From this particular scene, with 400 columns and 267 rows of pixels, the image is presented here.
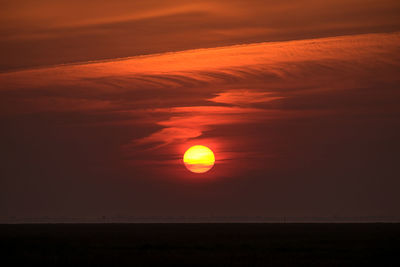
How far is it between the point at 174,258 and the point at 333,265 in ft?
40.0

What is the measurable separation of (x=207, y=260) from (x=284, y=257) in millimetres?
6947

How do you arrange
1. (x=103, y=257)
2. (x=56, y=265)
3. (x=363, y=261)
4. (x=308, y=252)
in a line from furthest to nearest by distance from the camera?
(x=308, y=252)
(x=103, y=257)
(x=363, y=261)
(x=56, y=265)

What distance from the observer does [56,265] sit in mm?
49188

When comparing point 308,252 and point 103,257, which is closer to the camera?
point 103,257

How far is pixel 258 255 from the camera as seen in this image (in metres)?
57.8

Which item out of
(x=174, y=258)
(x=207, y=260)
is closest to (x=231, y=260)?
(x=207, y=260)

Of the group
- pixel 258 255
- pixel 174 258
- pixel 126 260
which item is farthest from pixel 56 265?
pixel 258 255

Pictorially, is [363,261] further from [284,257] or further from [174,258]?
[174,258]

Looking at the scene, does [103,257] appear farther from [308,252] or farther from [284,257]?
[308,252]

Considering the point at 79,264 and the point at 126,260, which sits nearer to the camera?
the point at 79,264

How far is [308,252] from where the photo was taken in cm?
6412

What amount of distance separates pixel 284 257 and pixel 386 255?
25.9ft

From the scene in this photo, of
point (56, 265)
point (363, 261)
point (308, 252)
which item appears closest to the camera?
point (56, 265)

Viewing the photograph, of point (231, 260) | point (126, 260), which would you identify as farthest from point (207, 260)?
point (126, 260)
